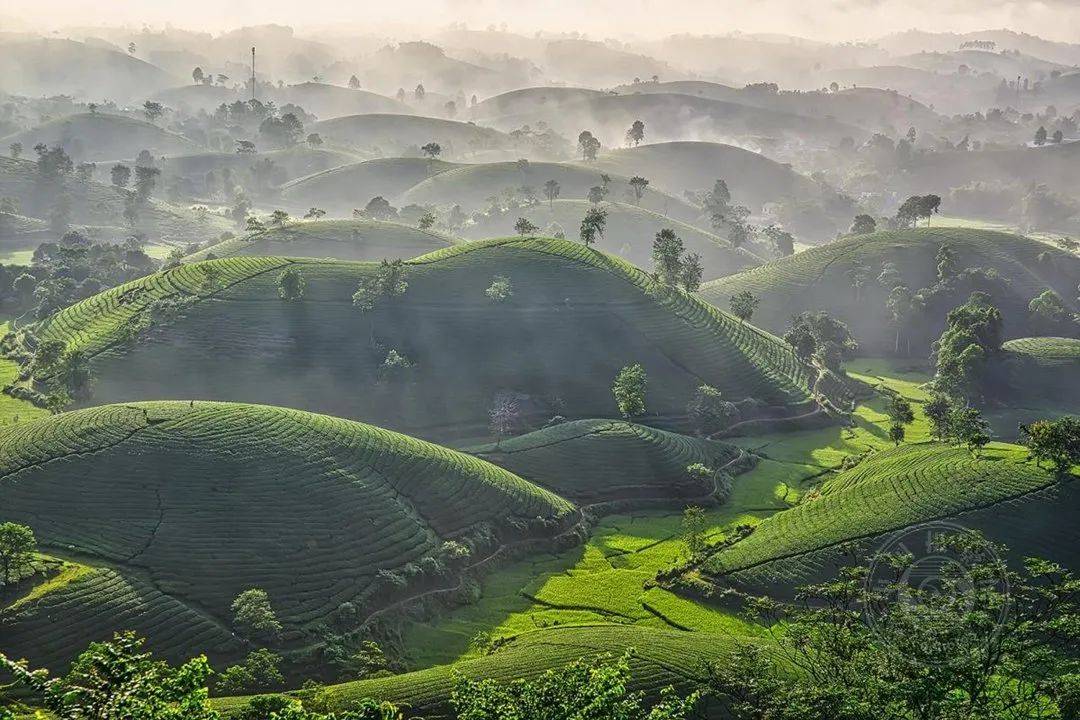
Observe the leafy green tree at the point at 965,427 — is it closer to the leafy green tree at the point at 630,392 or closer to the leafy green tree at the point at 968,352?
the leafy green tree at the point at 968,352

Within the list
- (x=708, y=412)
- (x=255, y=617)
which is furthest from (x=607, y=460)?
(x=255, y=617)

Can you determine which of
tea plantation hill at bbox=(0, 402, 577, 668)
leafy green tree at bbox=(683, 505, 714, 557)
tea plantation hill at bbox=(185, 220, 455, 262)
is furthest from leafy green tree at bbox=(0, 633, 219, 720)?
tea plantation hill at bbox=(185, 220, 455, 262)

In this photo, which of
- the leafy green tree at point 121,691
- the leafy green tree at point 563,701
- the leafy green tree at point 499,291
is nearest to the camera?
the leafy green tree at point 121,691

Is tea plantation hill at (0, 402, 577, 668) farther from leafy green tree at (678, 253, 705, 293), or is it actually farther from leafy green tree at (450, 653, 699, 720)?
leafy green tree at (678, 253, 705, 293)

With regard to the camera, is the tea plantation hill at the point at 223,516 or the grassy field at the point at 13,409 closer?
the tea plantation hill at the point at 223,516

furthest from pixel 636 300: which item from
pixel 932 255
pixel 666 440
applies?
pixel 932 255

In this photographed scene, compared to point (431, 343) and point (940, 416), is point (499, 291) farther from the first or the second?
point (940, 416)

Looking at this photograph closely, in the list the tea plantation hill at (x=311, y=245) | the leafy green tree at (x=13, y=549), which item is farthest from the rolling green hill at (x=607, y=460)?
the tea plantation hill at (x=311, y=245)
